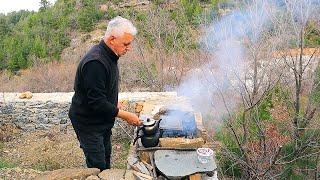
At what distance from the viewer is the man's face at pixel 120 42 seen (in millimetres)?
3221

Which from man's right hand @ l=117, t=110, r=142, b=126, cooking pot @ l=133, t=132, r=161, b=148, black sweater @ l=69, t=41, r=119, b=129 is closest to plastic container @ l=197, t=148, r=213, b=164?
cooking pot @ l=133, t=132, r=161, b=148

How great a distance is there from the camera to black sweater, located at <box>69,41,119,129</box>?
123 inches

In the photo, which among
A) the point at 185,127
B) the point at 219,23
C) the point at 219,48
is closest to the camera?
the point at 185,127

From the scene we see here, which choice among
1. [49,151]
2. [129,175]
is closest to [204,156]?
[129,175]

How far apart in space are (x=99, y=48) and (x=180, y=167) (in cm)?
122

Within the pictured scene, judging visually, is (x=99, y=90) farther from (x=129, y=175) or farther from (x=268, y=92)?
(x=268, y=92)

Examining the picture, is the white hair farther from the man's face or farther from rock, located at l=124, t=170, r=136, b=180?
rock, located at l=124, t=170, r=136, b=180

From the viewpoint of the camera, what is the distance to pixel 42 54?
74.4 ft

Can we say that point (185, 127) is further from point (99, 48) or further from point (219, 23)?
point (219, 23)

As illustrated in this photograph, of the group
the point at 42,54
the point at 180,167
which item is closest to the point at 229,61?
the point at 180,167

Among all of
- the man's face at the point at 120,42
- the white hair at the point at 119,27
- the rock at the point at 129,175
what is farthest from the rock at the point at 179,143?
the white hair at the point at 119,27

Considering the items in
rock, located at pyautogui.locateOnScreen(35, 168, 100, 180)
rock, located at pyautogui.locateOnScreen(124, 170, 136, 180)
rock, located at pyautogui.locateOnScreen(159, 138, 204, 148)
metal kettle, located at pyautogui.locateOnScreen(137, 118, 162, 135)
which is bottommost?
rock, located at pyautogui.locateOnScreen(124, 170, 136, 180)

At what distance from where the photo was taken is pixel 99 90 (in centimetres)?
316

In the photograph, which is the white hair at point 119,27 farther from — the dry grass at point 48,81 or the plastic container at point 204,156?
the dry grass at point 48,81
